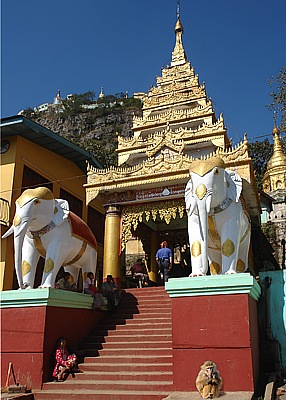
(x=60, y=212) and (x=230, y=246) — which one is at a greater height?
(x=60, y=212)

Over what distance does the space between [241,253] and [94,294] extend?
11.1ft

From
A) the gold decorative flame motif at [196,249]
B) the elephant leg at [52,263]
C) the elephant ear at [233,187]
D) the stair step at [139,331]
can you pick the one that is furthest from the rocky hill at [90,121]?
the gold decorative flame motif at [196,249]

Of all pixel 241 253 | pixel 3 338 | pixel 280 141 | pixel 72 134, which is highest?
pixel 72 134

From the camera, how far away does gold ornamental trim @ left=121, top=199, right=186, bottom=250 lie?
13.0 meters

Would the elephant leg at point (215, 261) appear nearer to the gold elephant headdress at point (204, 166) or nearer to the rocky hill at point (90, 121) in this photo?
the gold elephant headdress at point (204, 166)

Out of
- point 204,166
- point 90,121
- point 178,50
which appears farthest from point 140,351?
point 90,121

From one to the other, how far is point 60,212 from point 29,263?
48.2 inches

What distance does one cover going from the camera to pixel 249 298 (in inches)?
247

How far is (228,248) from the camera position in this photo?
7.08 meters

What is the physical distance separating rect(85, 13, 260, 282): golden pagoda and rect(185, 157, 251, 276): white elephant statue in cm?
471

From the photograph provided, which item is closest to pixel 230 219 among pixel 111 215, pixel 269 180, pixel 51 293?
pixel 51 293

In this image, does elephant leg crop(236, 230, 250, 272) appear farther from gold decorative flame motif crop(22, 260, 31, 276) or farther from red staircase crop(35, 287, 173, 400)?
gold decorative flame motif crop(22, 260, 31, 276)

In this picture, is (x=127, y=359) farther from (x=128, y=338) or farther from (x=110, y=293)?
(x=110, y=293)

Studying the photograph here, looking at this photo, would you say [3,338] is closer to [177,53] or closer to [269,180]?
[177,53]
